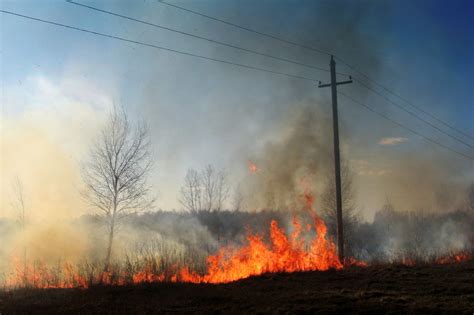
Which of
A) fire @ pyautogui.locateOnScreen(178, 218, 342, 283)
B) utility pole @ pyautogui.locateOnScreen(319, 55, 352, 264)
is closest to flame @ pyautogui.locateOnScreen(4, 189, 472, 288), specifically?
fire @ pyautogui.locateOnScreen(178, 218, 342, 283)

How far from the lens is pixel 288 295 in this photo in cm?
1081

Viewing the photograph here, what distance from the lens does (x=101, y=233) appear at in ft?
75.7

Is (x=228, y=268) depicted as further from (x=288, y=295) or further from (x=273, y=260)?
(x=288, y=295)

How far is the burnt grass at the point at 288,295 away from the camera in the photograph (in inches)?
366

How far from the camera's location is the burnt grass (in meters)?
9.30

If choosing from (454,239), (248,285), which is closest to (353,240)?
(454,239)

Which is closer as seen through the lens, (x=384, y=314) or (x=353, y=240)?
(x=384, y=314)

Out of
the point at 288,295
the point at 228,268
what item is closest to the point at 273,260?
the point at 228,268

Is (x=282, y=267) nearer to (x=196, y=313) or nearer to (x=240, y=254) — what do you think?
(x=240, y=254)

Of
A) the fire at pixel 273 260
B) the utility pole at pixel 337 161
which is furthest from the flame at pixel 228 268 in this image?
the utility pole at pixel 337 161

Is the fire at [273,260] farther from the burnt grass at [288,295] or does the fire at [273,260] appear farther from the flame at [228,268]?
the burnt grass at [288,295]

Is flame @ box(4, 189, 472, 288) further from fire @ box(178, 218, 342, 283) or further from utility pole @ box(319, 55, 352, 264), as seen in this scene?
utility pole @ box(319, 55, 352, 264)

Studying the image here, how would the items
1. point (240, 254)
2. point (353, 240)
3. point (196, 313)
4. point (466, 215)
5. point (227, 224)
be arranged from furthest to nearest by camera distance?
point (466, 215)
point (227, 224)
point (353, 240)
point (240, 254)
point (196, 313)

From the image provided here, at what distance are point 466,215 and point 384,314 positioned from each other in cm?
4273
